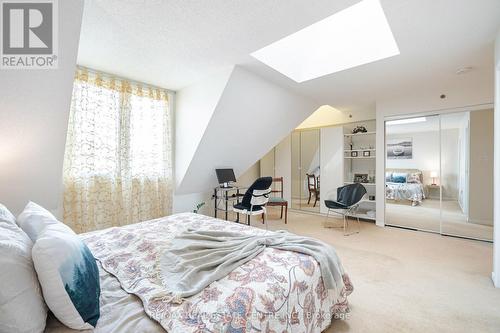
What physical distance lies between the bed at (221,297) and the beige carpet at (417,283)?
40 cm

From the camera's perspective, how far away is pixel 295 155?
5719 mm

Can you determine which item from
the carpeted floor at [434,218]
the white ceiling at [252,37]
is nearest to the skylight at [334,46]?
the white ceiling at [252,37]

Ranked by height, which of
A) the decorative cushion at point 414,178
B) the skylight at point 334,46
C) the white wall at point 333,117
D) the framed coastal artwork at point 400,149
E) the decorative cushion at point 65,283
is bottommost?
the decorative cushion at point 65,283

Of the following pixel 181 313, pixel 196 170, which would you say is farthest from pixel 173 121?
pixel 181 313

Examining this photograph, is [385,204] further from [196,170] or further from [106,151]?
[106,151]

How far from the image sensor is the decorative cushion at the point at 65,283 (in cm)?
84

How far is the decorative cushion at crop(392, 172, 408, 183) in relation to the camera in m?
4.05

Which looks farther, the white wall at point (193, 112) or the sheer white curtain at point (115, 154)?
the white wall at point (193, 112)

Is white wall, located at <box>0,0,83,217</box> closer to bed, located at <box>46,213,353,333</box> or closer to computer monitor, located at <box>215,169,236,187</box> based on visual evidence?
bed, located at <box>46,213,353,333</box>

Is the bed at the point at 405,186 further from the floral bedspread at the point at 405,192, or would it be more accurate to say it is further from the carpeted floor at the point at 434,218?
the carpeted floor at the point at 434,218

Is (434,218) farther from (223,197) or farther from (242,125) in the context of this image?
(223,197)

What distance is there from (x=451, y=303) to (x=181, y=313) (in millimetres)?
2287

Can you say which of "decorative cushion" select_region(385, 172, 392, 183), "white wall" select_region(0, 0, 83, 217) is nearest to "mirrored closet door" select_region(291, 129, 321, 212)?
"decorative cushion" select_region(385, 172, 392, 183)

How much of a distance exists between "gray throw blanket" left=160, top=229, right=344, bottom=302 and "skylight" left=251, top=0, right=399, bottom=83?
82.2 inches
